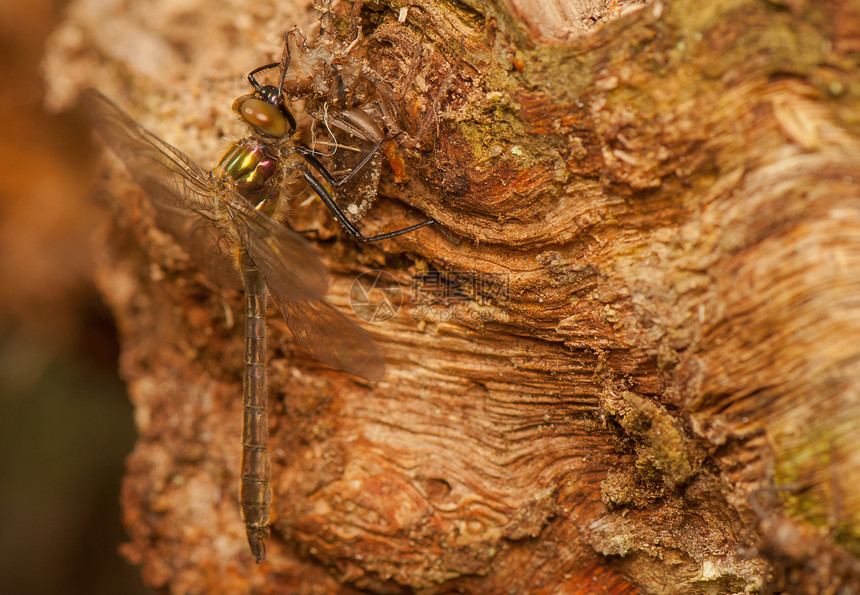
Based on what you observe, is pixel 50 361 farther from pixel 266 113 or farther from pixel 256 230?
pixel 266 113

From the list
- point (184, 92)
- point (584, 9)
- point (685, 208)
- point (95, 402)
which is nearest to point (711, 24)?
point (685, 208)

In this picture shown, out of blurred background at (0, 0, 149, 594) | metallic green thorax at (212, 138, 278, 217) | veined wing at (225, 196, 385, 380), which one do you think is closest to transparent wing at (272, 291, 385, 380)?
veined wing at (225, 196, 385, 380)

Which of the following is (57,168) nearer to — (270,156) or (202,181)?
(202,181)

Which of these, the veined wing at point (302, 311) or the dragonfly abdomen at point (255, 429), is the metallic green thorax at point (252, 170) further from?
the dragonfly abdomen at point (255, 429)

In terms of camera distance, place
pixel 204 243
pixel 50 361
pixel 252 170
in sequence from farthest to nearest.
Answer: pixel 50 361, pixel 204 243, pixel 252 170

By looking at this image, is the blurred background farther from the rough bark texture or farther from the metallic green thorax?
the metallic green thorax

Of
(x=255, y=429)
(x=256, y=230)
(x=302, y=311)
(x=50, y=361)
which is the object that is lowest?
(x=50, y=361)

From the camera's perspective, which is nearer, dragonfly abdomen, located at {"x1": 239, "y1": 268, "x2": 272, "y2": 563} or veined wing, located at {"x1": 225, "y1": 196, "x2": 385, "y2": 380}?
veined wing, located at {"x1": 225, "y1": 196, "x2": 385, "y2": 380}

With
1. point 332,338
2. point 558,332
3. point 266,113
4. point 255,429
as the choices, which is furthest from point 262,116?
point 558,332
